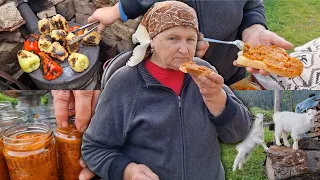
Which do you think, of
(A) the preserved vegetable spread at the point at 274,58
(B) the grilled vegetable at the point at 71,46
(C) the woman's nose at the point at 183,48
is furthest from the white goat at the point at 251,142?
(B) the grilled vegetable at the point at 71,46

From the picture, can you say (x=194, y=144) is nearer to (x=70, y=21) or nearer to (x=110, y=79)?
(x=110, y=79)

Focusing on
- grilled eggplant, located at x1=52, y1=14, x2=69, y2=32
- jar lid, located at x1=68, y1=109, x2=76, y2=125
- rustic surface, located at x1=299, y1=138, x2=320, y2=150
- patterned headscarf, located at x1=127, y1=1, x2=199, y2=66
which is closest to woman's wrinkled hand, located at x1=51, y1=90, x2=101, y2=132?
jar lid, located at x1=68, y1=109, x2=76, y2=125

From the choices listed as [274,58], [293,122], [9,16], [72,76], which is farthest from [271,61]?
[9,16]

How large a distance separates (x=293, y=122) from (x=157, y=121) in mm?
583

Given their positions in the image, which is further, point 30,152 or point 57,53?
point 30,152

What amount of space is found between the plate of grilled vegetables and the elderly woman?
130 mm

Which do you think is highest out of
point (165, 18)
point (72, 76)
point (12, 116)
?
point (165, 18)

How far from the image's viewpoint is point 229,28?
1.46 metres

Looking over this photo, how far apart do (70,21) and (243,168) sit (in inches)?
36.8

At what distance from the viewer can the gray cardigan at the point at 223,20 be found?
1413mm

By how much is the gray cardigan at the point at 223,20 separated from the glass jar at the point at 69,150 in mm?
556

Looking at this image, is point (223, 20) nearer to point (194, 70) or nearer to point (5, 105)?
point (194, 70)

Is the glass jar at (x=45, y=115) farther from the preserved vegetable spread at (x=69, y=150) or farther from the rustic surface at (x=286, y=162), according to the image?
the rustic surface at (x=286, y=162)

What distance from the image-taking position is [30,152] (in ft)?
5.35
